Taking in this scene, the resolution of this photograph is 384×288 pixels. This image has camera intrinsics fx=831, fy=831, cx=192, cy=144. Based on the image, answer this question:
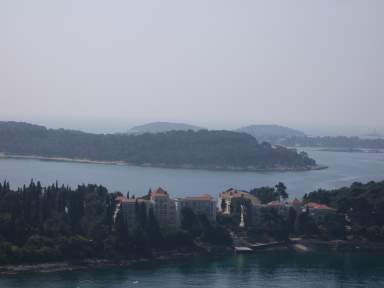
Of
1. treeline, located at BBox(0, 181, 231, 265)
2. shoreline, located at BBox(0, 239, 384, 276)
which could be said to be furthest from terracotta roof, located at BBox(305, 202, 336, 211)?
treeline, located at BBox(0, 181, 231, 265)

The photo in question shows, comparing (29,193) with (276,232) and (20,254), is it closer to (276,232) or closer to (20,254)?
(20,254)

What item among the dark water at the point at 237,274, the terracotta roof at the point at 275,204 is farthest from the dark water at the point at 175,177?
the dark water at the point at 237,274

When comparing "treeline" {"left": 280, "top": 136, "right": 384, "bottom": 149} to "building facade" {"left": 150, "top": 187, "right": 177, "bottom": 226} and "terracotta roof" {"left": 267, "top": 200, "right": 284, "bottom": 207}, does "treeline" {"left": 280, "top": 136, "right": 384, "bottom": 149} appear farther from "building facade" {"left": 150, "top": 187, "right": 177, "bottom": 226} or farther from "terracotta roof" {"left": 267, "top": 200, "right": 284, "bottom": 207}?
"building facade" {"left": 150, "top": 187, "right": 177, "bottom": 226}

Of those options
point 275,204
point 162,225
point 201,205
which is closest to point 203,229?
point 162,225

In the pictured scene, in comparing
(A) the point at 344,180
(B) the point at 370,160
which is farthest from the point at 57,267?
(B) the point at 370,160

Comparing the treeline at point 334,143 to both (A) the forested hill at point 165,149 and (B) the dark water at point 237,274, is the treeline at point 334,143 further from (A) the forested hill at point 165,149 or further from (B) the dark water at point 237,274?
(B) the dark water at point 237,274

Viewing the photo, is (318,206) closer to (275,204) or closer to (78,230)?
(275,204)
